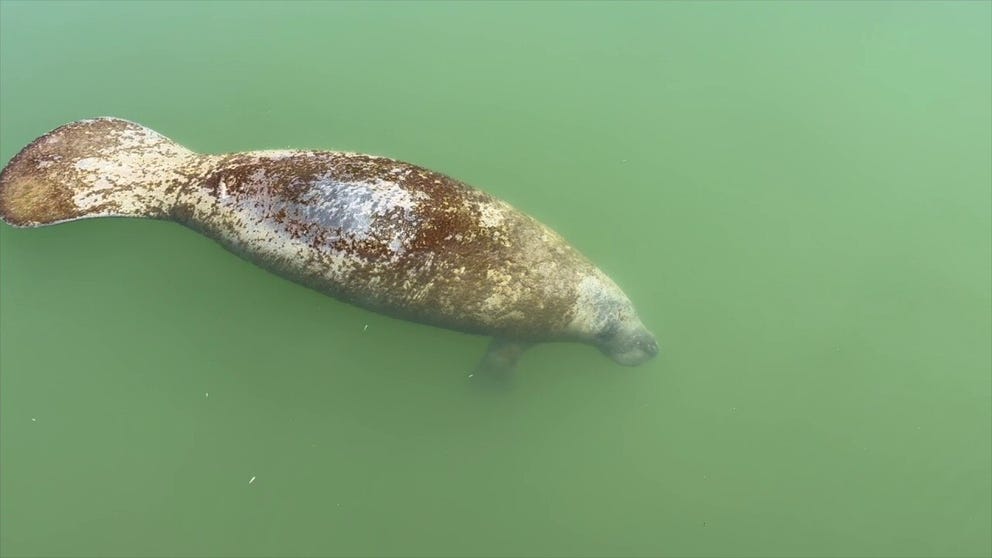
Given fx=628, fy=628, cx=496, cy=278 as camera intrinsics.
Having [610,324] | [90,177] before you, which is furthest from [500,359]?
[90,177]

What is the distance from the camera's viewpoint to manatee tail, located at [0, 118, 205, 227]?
4.59 m

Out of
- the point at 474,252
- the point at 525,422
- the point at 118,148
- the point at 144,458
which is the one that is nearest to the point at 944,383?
the point at 525,422

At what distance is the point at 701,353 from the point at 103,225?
514cm

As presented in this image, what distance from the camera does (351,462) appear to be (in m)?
4.79

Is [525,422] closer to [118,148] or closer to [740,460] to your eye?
[740,460]

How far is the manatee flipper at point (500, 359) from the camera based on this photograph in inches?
189

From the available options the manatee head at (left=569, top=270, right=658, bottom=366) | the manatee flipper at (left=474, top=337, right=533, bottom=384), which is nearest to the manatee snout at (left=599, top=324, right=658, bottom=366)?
the manatee head at (left=569, top=270, right=658, bottom=366)

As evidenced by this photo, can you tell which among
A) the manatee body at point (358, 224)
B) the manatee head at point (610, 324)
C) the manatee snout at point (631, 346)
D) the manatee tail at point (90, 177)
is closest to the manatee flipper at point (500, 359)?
the manatee body at point (358, 224)

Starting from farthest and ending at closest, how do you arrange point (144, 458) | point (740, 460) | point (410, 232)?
1. point (740, 460)
2. point (144, 458)
3. point (410, 232)

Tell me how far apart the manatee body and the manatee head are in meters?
0.01

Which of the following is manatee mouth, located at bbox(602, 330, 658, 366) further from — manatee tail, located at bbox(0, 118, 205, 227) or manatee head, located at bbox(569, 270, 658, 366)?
manatee tail, located at bbox(0, 118, 205, 227)

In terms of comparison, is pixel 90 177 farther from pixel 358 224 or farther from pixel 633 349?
pixel 633 349

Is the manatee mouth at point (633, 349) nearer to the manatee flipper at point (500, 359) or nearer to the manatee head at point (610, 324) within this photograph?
the manatee head at point (610, 324)

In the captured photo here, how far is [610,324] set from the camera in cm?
504
